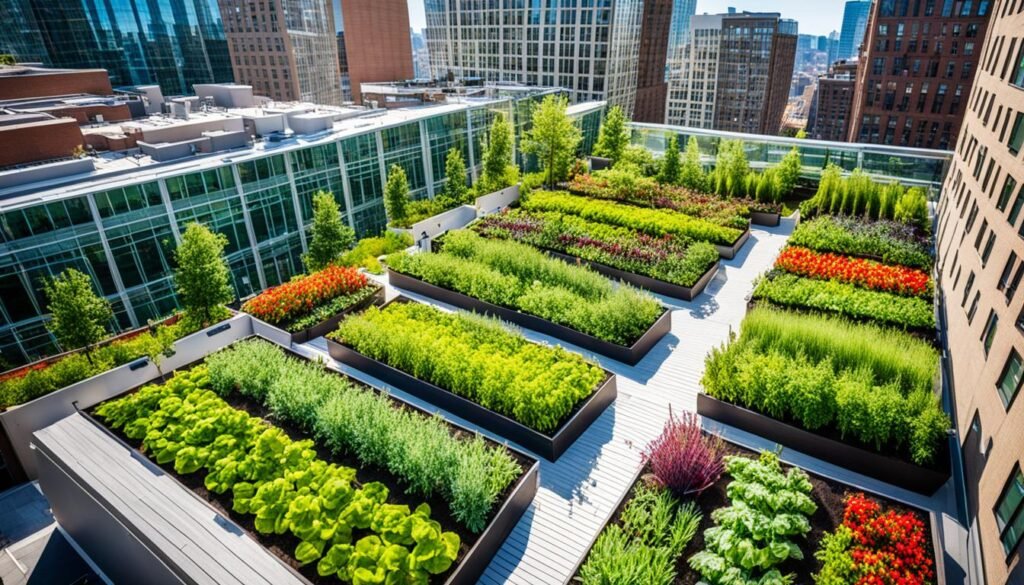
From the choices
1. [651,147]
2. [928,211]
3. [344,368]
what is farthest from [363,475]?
[651,147]

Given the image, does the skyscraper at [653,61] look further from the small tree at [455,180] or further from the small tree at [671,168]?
the small tree at [455,180]

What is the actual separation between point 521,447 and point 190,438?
6.92m

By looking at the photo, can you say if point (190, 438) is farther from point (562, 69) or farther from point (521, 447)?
point (562, 69)

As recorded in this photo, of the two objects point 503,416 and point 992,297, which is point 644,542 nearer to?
point 503,416

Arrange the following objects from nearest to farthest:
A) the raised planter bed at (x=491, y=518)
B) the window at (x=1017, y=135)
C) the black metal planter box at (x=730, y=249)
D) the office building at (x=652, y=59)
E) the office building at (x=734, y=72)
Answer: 1. the raised planter bed at (x=491, y=518)
2. the window at (x=1017, y=135)
3. the black metal planter box at (x=730, y=249)
4. the office building at (x=652, y=59)
5. the office building at (x=734, y=72)

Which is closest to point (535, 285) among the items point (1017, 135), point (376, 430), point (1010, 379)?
point (376, 430)

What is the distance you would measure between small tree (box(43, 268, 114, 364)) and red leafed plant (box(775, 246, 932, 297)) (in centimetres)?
2136

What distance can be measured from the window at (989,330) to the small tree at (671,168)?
17823 millimetres

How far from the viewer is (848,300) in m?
15.1

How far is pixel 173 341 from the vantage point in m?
14.4

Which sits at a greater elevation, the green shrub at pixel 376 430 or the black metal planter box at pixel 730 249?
the green shrub at pixel 376 430

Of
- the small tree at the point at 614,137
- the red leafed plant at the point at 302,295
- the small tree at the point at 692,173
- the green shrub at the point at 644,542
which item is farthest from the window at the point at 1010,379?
the small tree at the point at 614,137

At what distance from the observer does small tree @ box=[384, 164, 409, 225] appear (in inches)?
959

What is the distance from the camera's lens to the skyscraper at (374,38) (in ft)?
216
